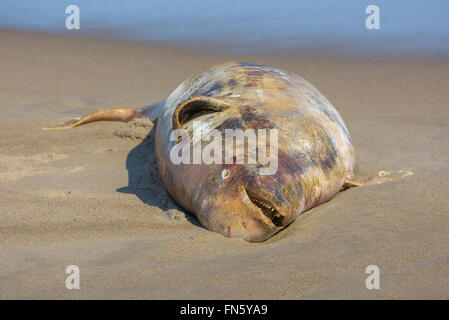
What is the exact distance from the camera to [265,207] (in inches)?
115

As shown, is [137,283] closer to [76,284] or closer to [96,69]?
[76,284]

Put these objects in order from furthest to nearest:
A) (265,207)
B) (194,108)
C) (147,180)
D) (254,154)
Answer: (147,180)
(194,108)
(254,154)
(265,207)

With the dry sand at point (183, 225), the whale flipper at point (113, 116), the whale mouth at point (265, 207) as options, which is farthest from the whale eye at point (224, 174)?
the whale flipper at point (113, 116)

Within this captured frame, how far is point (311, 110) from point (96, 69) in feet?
19.6

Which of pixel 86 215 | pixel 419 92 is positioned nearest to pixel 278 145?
pixel 86 215

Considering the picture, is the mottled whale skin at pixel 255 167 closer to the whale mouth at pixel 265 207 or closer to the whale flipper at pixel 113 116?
the whale mouth at pixel 265 207

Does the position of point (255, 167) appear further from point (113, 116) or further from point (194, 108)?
point (113, 116)

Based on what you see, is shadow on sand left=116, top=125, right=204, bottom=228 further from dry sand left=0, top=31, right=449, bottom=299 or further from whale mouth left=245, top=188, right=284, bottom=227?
whale mouth left=245, top=188, right=284, bottom=227

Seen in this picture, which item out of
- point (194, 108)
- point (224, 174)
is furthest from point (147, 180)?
point (224, 174)

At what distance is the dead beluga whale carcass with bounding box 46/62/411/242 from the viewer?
2.92 metres

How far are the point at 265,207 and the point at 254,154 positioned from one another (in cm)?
33

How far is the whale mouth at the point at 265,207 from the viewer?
291cm

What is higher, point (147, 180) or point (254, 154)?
point (254, 154)

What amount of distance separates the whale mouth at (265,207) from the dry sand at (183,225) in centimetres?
12
